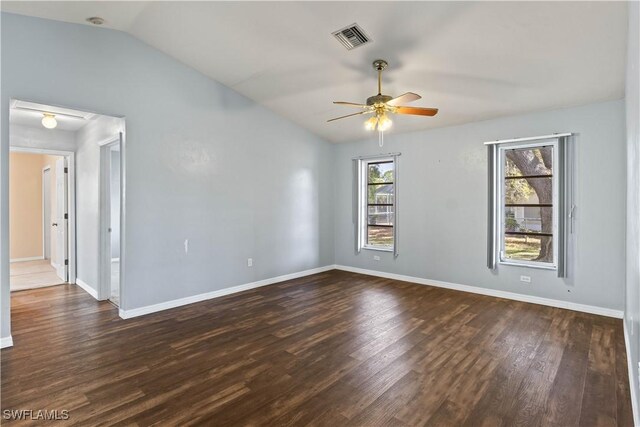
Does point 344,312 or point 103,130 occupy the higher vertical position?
point 103,130

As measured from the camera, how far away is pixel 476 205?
4984mm

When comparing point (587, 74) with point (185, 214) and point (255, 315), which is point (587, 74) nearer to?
point (255, 315)

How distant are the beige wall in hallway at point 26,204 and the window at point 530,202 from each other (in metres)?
9.06

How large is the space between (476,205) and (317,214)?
292 centimetres

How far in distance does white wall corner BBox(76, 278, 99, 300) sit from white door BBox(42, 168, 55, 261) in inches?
119

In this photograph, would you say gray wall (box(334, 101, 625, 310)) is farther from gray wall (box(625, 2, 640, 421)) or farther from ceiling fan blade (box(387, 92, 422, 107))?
ceiling fan blade (box(387, 92, 422, 107))

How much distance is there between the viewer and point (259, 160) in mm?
5367

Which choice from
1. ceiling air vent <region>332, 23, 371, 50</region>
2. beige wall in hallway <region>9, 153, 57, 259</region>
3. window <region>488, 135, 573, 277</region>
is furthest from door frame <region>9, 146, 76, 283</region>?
window <region>488, 135, 573, 277</region>

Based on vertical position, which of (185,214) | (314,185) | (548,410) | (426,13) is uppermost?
(426,13)

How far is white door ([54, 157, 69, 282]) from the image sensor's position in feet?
17.9

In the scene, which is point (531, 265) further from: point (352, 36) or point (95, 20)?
point (95, 20)

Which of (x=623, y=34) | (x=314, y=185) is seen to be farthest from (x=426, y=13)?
(x=314, y=185)

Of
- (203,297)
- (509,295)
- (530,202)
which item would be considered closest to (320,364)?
(203,297)

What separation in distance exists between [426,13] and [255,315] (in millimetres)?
3680
